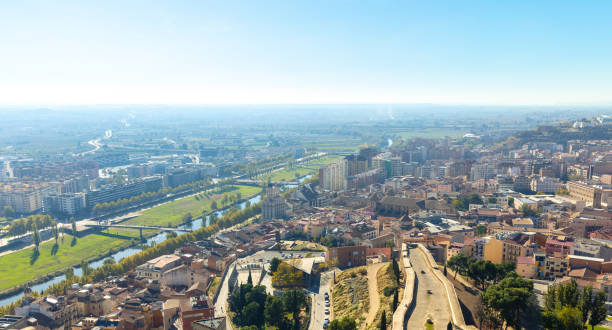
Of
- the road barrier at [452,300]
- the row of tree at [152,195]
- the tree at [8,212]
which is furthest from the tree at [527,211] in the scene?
the tree at [8,212]

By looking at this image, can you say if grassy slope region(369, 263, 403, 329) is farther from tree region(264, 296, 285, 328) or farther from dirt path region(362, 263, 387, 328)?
tree region(264, 296, 285, 328)

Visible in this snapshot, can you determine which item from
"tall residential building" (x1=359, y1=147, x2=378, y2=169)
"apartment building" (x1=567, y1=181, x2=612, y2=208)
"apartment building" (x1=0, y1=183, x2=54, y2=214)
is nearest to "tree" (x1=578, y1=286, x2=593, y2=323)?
"apartment building" (x1=567, y1=181, x2=612, y2=208)

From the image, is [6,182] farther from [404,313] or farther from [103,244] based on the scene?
[404,313]

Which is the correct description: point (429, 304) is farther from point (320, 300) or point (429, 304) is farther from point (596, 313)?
point (320, 300)

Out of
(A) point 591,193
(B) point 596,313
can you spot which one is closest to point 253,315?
(B) point 596,313

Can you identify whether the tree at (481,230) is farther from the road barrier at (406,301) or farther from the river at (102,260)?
the river at (102,260)

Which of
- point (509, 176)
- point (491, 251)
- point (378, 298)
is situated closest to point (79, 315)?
point (378, 298)

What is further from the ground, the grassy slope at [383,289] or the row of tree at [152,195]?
the grassy slope at [383,289]
